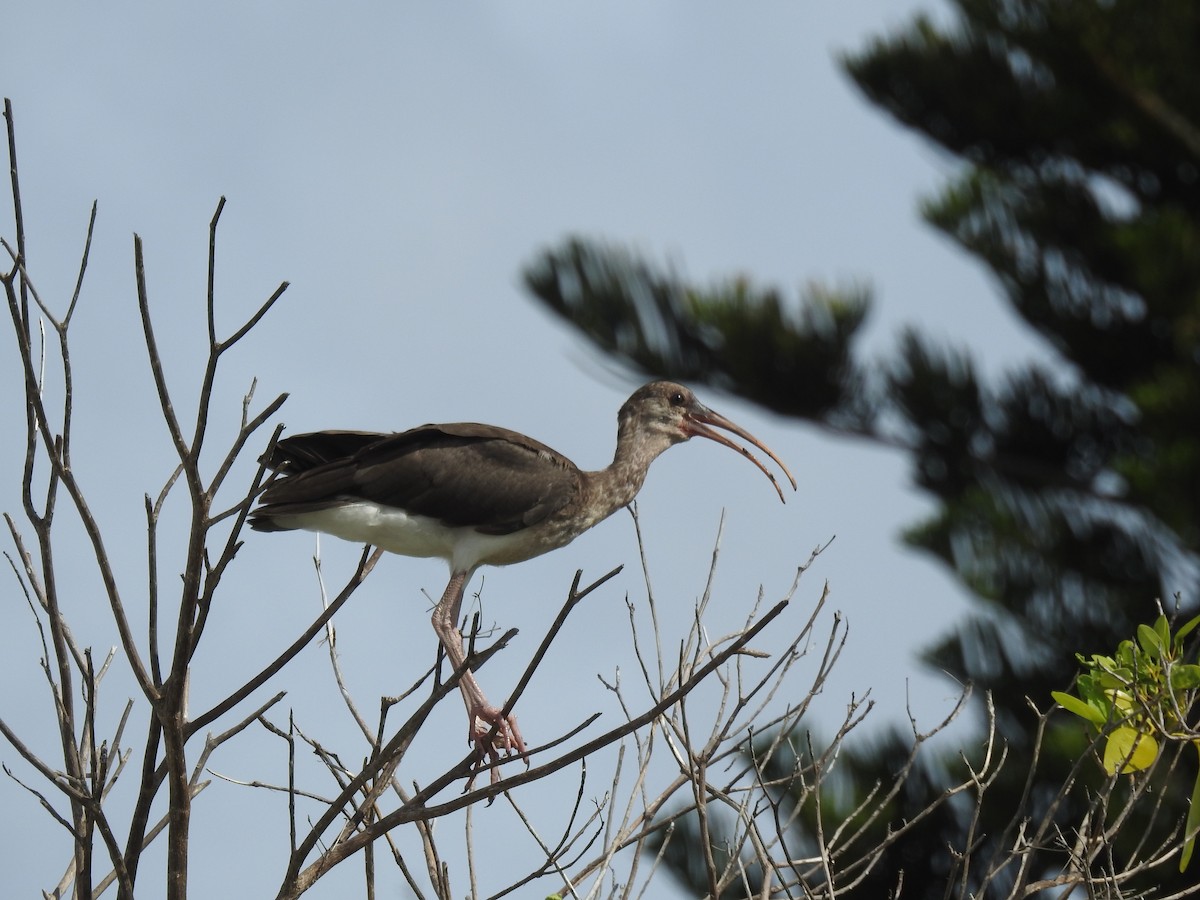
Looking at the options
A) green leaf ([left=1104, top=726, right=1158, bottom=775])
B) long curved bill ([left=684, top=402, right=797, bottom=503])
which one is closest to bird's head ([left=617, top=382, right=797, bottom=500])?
long curved bill ([left=684, top=402, right=797, bottom=503])

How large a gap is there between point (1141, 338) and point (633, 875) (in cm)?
1157

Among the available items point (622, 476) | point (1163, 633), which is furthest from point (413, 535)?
point (1163, 633)

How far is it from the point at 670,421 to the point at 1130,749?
399 centimetres

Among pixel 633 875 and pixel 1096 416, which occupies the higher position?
pixel 1096 416

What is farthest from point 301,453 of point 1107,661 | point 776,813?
point 1107,661

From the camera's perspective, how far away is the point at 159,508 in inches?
154

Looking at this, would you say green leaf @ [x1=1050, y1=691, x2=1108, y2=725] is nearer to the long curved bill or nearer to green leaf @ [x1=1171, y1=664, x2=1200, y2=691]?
green leaf @ [x1=1171, y1=664, x2=1200, y2=691]

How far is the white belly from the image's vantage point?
20.2 feet

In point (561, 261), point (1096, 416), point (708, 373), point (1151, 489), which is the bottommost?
point (1151, 489)

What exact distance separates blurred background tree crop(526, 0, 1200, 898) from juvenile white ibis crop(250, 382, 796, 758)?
646 centimetres

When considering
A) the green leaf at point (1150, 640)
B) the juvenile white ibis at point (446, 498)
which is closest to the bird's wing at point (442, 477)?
the juvenile white ibis at point (446, 498)

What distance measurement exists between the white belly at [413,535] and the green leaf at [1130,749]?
9.95 ft

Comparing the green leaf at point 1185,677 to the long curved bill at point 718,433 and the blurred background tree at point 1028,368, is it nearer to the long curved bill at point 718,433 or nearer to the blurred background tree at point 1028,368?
the long curved bill at point 718,433

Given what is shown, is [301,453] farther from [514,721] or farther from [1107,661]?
[1107,661]
